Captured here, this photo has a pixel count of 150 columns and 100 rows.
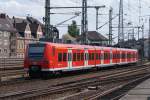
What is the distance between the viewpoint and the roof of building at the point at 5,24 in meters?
106

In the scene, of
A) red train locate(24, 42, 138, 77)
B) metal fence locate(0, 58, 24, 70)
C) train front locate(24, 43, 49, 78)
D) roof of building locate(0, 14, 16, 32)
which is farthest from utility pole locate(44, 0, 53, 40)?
roof of building locate(0, 14, 16, 32)

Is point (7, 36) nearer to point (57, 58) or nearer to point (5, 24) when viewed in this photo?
point (5, 24)

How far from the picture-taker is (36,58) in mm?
31297

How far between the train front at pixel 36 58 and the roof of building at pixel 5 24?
7290 centimetres

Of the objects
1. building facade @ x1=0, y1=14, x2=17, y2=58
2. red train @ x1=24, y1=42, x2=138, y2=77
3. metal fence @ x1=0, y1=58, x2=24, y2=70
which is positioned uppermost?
building facade @ x1=0, y1=14, x2=17, y2=58

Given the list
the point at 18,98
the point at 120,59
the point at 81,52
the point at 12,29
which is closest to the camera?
the point at 18,98

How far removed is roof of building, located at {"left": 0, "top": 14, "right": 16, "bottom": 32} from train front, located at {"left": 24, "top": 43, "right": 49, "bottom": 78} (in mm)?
72900

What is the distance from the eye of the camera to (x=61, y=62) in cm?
3269

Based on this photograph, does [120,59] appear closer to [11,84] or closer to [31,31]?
[11,84]

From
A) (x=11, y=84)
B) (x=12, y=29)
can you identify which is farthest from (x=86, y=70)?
(x=12, y=29)

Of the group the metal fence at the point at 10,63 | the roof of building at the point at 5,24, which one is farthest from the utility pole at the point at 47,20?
the roof of building at the point at 5,24

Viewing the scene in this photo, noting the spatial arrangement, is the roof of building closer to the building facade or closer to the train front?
the building facade

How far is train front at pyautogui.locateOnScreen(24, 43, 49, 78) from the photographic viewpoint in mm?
30906

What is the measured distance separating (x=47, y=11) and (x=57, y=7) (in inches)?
133
